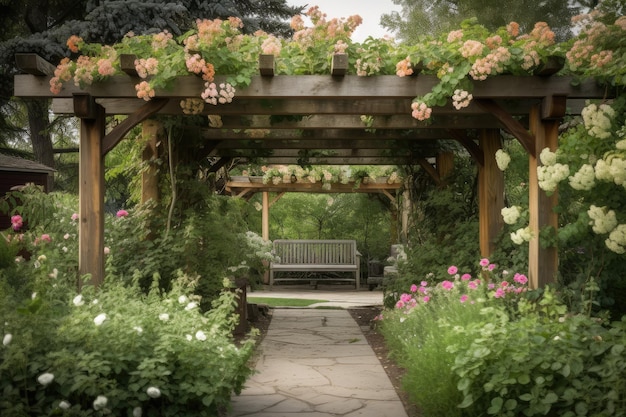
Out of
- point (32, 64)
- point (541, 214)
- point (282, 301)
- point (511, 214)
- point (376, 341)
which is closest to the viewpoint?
point (32, 64)

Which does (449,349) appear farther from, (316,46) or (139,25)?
(139,25)

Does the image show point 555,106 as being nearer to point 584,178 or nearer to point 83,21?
point 584,178

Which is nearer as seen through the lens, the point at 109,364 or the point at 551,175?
the point at 109,364

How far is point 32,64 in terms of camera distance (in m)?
5.07

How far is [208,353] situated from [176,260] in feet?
9.43

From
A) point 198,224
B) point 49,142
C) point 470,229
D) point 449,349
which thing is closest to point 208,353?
point 449,349

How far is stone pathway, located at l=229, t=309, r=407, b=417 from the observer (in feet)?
14.1

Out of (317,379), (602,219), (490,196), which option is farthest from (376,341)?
(602,219)

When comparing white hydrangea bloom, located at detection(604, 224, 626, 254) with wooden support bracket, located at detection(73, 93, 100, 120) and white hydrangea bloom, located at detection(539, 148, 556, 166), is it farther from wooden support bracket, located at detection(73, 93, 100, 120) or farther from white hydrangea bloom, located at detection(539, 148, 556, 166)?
wooden support bracket, located at detection(73, 93, 100, 120)

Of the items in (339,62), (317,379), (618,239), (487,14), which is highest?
(487,14)

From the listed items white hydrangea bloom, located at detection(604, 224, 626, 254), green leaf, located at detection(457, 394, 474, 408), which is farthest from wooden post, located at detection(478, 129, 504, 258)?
green leaf, located at detection(457, 394, 474, 408)

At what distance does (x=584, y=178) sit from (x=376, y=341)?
3.03 m

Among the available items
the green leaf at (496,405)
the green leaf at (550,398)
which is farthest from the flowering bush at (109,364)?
the green leaf at (550,398)

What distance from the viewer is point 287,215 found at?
17.0 metres
